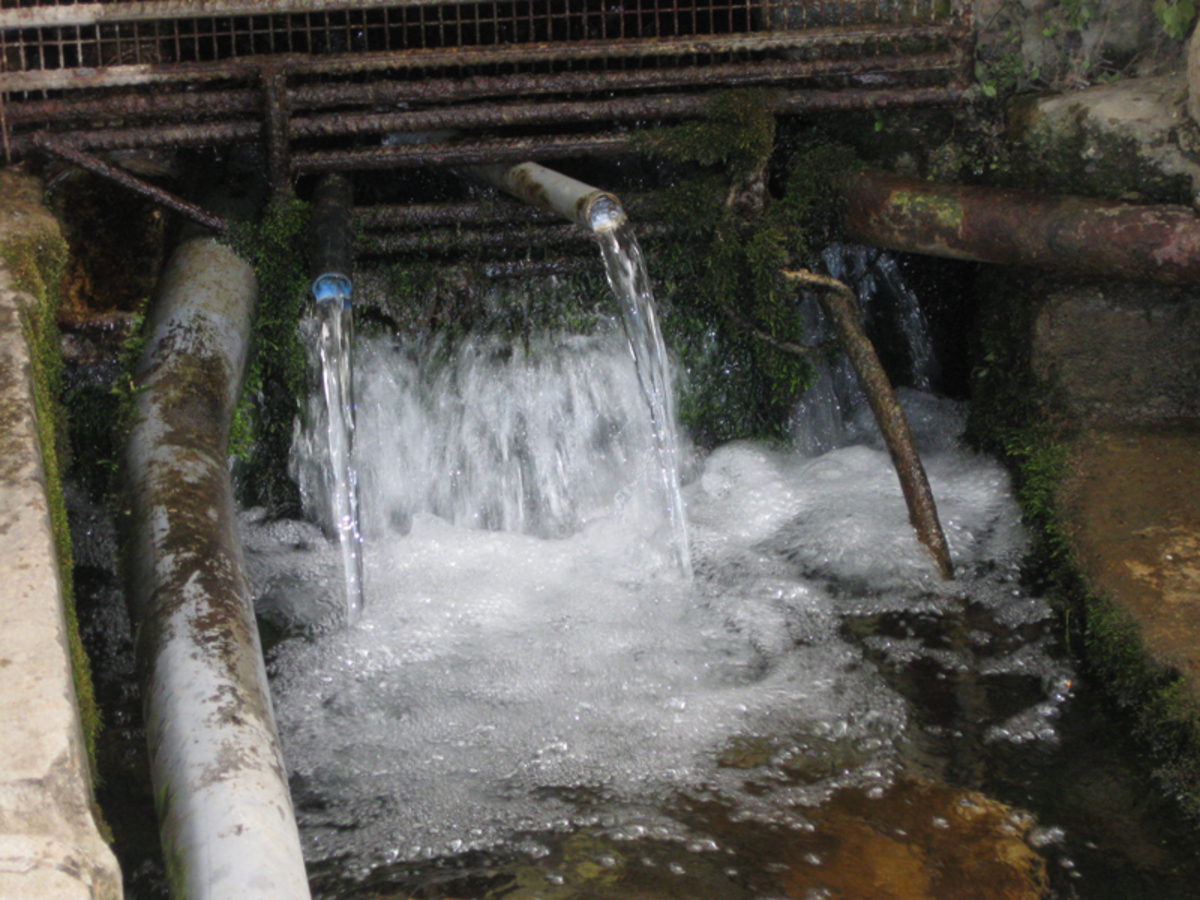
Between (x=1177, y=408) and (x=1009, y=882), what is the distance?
250 centimetres

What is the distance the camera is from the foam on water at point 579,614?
312cm

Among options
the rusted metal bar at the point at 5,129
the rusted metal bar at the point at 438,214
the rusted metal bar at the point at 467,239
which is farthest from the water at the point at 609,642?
the rusted metal bar at the point at 5,129

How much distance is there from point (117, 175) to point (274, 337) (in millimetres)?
897

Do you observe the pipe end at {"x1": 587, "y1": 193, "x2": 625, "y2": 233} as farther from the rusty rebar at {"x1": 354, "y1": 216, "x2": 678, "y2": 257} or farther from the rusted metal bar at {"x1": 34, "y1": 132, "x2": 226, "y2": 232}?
the rusted metal bar at {"x1": 34, "y1": 132, "x2": 226, "y2": 232}

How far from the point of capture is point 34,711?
7.11ft

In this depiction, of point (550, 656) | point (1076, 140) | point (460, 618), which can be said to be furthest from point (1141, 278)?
point (460, 618)

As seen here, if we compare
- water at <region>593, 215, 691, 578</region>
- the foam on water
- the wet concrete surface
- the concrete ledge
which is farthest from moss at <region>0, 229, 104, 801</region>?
the wet concrete surface

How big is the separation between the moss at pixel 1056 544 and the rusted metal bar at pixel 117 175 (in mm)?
3564

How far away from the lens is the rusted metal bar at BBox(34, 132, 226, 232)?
4.24 m

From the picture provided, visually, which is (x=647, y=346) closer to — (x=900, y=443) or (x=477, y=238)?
(x=477, y=238)

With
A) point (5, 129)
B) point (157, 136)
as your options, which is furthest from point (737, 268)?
point (5, 129)

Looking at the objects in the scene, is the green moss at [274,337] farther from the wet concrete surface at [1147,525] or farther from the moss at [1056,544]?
the wet concrete surface at [1147,525]

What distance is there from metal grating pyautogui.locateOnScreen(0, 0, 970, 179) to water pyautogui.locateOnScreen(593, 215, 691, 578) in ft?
1.96

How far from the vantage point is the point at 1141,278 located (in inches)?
153
